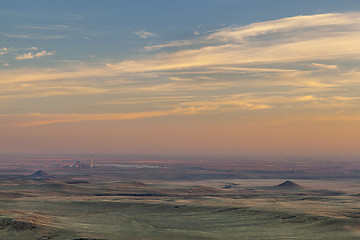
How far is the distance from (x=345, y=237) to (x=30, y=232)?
4813 centimetres

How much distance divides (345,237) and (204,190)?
129 metres

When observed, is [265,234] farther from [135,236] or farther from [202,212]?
[202,212]

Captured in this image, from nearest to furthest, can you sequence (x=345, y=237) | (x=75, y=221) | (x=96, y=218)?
1. (x=345, y=237)
2. (x=75, y=221)
3. (x=96, y=218)

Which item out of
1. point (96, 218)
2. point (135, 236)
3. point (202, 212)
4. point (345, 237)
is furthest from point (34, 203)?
point (345, 237)

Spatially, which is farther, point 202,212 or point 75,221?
point 202,212

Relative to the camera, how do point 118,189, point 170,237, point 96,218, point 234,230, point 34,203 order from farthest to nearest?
point 118,189 → point 34,203 → point 96,218 → point 234,230 → point 170,237

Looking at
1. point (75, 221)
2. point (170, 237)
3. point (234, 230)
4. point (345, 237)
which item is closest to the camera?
point (345, 237)

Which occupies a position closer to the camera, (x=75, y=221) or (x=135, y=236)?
(x=135, y=236)

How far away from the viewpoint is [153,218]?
104312 millimetres

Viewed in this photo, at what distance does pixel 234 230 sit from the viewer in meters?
83.2

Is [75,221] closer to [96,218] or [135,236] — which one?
[96,218]

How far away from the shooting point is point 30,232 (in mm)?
76938

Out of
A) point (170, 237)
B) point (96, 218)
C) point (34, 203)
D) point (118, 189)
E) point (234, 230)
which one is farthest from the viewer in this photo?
point (118, 189)

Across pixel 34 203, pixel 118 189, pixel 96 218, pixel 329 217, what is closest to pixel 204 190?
pixel 118 189
